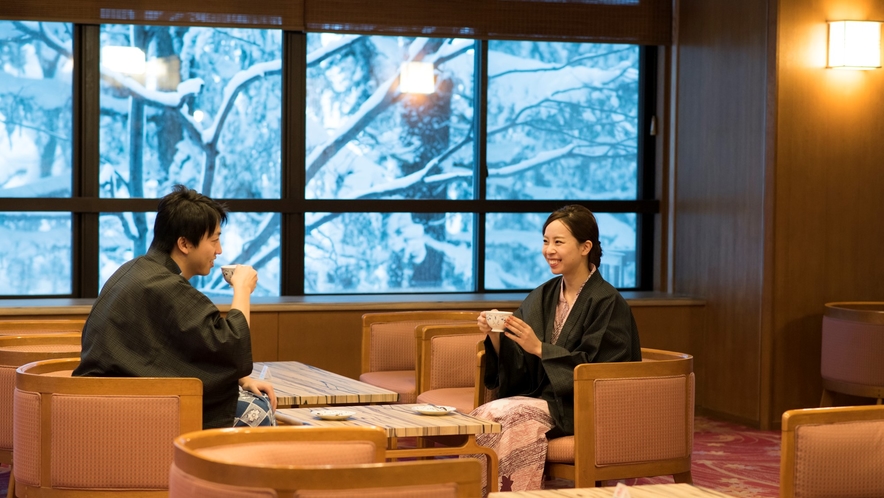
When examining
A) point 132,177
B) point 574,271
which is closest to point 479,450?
point 574,271

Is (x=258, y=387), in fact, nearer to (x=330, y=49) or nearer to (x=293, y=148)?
(x=293, y=148)

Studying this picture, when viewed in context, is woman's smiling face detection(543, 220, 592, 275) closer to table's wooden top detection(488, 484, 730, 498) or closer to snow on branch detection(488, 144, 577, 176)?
table's wooden top detection(488, 484, 730, 498)

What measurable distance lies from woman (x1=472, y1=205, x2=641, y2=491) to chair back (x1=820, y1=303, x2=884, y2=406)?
6.55ft

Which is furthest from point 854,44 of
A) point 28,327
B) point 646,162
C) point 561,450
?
point 28,327

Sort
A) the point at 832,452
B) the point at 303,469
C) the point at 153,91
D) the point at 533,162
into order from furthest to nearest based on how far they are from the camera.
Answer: the point at 533,162 < the point at 153,91 < the point at 832,452 < the point at 303,469

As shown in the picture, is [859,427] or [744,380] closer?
[859,427]

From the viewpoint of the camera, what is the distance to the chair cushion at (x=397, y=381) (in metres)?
4.78

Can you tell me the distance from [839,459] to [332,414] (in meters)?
1.51

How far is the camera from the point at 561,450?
143 inches

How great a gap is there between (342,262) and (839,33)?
311 centimetres

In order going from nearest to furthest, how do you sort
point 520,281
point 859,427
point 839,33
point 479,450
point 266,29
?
point 859,427 → point 479,450 → point 839,33 → point 266,29 → point 520,281

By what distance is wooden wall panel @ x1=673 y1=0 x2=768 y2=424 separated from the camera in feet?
19.6

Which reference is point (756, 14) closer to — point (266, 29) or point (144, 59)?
point (266, 29)

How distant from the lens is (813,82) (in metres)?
5.85
